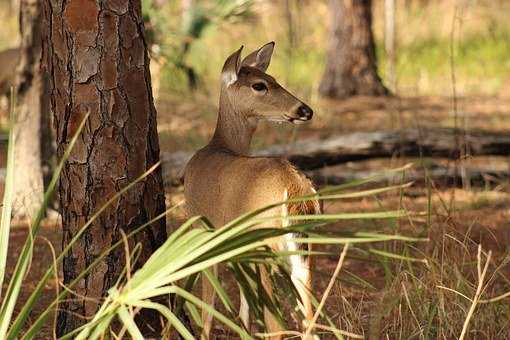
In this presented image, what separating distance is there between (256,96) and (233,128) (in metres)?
0.20

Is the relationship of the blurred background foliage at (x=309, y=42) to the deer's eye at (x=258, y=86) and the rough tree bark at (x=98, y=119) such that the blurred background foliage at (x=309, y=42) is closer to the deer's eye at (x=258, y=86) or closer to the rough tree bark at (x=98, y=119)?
the deer's eye at (x=258, y=86)

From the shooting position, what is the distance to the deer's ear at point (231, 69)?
5.96 m

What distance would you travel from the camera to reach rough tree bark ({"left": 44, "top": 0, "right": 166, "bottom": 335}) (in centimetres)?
481

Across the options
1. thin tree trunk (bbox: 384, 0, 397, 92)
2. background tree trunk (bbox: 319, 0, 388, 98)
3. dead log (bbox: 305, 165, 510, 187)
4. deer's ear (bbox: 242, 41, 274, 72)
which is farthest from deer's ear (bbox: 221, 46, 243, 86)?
background tree trunk (bbox: 319, 0, 388, 98)

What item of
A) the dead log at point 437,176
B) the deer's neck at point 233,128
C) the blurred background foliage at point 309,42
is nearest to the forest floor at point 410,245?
the dead log at point 437,176

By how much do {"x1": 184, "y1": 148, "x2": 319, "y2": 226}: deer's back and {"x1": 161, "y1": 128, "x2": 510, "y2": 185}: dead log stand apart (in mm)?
3692

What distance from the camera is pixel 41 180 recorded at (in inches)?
332

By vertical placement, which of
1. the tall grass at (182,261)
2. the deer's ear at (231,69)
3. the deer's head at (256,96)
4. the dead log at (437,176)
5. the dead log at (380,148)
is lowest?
the dead log at (437,176)

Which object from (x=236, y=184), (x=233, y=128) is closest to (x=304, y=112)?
(x=233, y=128)

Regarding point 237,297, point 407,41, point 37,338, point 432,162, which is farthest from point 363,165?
point 407,41

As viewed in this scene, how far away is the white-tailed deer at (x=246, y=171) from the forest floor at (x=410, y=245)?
29 cm

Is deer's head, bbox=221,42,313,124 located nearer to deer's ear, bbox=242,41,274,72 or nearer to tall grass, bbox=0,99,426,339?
deer's ear, bbox=242,41,274,72

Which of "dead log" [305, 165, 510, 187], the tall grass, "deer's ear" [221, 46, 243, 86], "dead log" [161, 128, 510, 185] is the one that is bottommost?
"dead log" [305, 165, 510, 187]

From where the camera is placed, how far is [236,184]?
16.0ft
